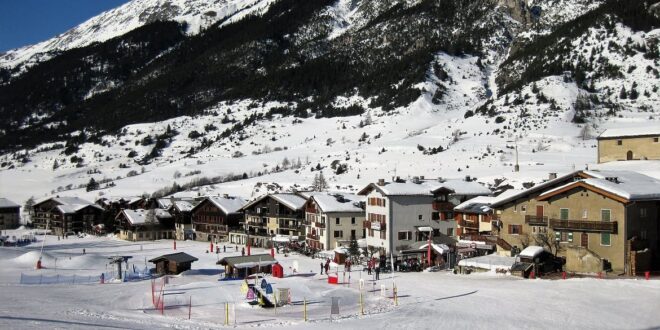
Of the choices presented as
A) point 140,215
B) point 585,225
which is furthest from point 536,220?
point 140,215

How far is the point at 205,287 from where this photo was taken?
44344 mm

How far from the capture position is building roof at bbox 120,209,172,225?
95062 millimetres

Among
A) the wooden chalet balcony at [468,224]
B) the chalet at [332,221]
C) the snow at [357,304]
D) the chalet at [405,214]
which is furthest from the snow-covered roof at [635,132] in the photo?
the snow at [357,304]

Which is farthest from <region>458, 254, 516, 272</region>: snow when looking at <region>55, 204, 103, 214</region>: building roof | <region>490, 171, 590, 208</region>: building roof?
<region>55, 204, 103, 214</region>: building roof

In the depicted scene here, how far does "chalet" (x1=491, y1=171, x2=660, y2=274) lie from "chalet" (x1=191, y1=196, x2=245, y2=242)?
4619 centimetres

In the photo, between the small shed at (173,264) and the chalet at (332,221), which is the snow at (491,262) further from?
the small shed at (173,264)

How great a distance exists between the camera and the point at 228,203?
91.2m

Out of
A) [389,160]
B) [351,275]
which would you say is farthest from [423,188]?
[389,160]

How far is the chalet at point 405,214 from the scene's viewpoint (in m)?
63.6

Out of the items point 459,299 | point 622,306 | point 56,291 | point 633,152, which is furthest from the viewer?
point 633,152

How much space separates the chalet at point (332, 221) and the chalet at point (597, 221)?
23.2 m

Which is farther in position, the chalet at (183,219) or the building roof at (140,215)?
the chalet at (183,219)

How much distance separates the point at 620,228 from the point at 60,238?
80.8 meters

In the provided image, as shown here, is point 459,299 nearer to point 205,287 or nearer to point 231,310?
point 231,310
